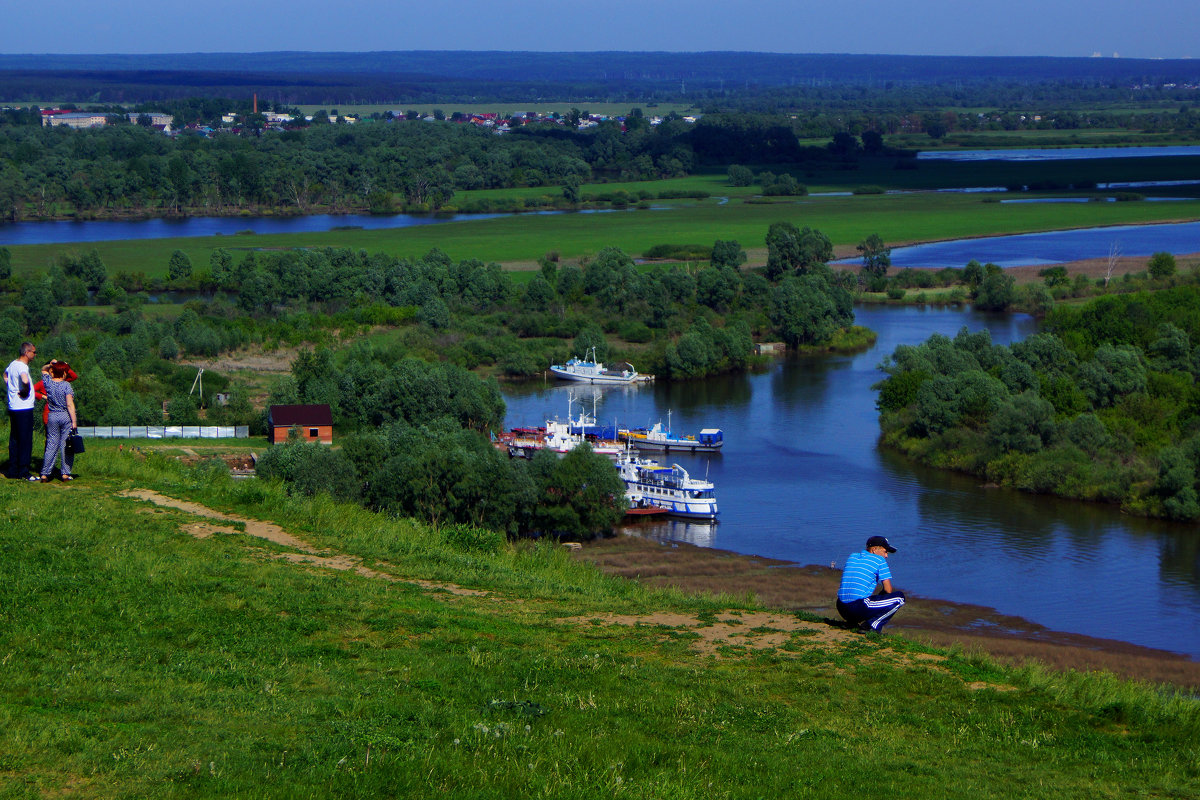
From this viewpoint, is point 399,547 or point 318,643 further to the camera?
point 399,547

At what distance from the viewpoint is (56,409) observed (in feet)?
39.7

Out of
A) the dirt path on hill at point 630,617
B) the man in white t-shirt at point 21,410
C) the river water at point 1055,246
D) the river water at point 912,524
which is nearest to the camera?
the dirt path on hill at point 630,617

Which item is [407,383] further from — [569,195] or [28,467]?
[569,195]

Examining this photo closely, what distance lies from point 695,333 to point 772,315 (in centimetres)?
667

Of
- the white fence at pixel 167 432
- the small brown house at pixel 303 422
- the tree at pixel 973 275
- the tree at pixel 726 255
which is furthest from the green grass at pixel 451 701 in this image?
the tree at pixel 973 275

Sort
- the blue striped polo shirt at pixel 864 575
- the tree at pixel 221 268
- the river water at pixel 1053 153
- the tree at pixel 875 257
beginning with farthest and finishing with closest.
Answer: the river water at pixel 1053 153 → the tree at pixel 875 257 → the tree at pixel 221 268 → the blue striped polo shirt at pixel 864 575

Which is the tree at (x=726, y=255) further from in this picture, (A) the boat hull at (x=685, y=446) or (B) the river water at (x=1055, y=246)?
(A) the boat hull at (x=685, y=446)

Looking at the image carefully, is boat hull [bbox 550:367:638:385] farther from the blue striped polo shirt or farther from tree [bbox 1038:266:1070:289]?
the blue striped polo shirt

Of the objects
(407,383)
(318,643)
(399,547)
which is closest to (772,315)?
(407,383)

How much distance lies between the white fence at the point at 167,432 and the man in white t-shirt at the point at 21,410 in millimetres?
21230

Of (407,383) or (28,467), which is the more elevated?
(28,467)

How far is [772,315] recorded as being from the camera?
56.3 m

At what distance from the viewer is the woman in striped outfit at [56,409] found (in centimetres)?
1205

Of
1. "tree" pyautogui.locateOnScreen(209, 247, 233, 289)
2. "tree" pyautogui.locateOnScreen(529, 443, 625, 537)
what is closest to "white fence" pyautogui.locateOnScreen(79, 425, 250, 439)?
"tree" pyautogui.locateOnScreen(529, 443, 625, 537)
